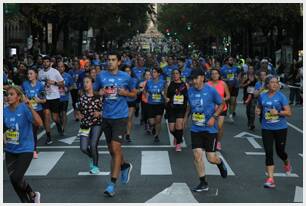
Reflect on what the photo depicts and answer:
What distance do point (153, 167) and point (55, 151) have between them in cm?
273

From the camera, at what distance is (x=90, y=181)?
9.48 m

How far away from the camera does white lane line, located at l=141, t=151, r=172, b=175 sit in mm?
10320

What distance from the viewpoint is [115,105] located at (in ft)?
28.4

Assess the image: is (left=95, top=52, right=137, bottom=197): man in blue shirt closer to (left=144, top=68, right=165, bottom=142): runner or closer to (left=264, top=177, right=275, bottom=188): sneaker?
(left=264, top=177, right=275, bottom=188): sneaker

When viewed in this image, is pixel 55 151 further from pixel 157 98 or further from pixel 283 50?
pixel 283 50

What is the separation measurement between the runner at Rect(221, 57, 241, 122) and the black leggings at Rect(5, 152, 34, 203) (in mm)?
10962

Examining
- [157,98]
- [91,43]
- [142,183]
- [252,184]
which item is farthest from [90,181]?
[91,43]

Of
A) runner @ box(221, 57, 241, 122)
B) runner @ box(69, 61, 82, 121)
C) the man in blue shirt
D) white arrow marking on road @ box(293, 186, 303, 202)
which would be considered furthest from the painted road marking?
runner @ box(221, 57, 241, 122)

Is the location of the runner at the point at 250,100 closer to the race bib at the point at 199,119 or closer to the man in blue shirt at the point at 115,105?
the race bib at the point at 199,119

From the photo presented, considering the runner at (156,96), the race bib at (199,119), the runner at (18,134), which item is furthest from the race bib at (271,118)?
the runner at (156,96)

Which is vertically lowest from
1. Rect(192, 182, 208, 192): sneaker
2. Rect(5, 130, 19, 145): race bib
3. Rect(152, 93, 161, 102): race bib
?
Rect(192, 182, 208, 192): sneaker

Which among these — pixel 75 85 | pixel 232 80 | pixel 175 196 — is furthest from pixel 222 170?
→ pixel 232 80

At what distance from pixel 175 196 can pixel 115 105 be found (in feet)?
4.46

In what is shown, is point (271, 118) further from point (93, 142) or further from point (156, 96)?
point (156, 96)
